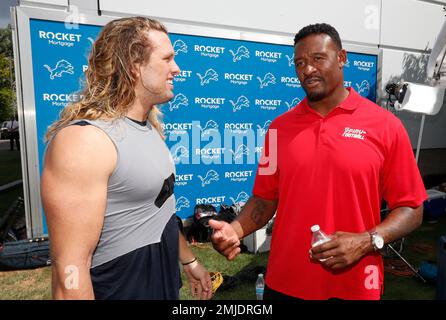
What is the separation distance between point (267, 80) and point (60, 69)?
13.0ft

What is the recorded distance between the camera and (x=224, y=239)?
7.32 ft

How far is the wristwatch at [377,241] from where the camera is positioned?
192 cm

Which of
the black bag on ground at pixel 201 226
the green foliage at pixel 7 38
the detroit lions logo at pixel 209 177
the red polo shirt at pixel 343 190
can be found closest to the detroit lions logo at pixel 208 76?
the detroit lions logo at pixel 209 177

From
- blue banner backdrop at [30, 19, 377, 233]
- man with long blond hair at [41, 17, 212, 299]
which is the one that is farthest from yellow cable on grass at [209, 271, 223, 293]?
man with long blond hair at [41, 17, 212, 299]

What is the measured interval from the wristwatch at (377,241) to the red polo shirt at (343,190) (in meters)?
0.10

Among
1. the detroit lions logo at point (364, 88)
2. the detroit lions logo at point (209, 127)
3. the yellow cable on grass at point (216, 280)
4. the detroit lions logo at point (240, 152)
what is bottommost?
the yellow cable on grass at point (216, 280)

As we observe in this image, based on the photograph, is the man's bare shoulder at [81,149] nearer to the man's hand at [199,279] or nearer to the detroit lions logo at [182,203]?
the man's hand at [199,279]

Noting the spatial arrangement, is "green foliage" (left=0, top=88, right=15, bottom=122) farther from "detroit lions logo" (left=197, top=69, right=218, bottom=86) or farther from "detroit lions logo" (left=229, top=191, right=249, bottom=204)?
"detroit lions logo" (left=229, top=191, right=249, bottom=204)

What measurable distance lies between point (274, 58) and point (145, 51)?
5938 millimetres

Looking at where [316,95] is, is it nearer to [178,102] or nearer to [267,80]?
[178,102]

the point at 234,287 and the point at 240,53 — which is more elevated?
the point at 240,53

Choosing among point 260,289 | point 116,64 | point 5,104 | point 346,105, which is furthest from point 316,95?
point 5,104

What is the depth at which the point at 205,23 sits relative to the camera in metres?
6.67

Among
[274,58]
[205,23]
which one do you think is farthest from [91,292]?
[274,58]
